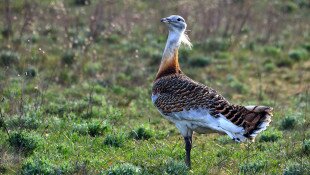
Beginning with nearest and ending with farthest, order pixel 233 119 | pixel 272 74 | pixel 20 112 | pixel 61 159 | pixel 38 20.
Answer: pixel 233 119 → pixel 61 159 → pixel 20 112 → pixel 272 74 → pixel 38 20

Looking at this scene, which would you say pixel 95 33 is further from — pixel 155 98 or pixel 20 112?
pixel 155 98

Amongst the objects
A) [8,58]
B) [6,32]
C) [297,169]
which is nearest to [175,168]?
[297,169]

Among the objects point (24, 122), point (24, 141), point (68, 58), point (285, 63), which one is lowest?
point (285, 63)

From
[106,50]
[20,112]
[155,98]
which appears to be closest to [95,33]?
[106,50]

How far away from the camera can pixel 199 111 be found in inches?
236

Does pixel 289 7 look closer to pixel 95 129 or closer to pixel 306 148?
pixel 95 129

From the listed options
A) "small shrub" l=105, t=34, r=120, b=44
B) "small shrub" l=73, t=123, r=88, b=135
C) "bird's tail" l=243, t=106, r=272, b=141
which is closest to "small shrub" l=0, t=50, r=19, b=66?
"small shrub" l=105, t=34, r=120, b=44

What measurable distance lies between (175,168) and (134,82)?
4456mm

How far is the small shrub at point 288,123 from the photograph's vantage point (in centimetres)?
802

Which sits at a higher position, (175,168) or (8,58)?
(175,168)

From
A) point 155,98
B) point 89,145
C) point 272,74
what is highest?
point 155,98

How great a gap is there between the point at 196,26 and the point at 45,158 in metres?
7.38

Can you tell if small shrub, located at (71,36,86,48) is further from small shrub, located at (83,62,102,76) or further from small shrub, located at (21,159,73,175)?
small shrub, located at (21,159,73,175)

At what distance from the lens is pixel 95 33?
11.9m
